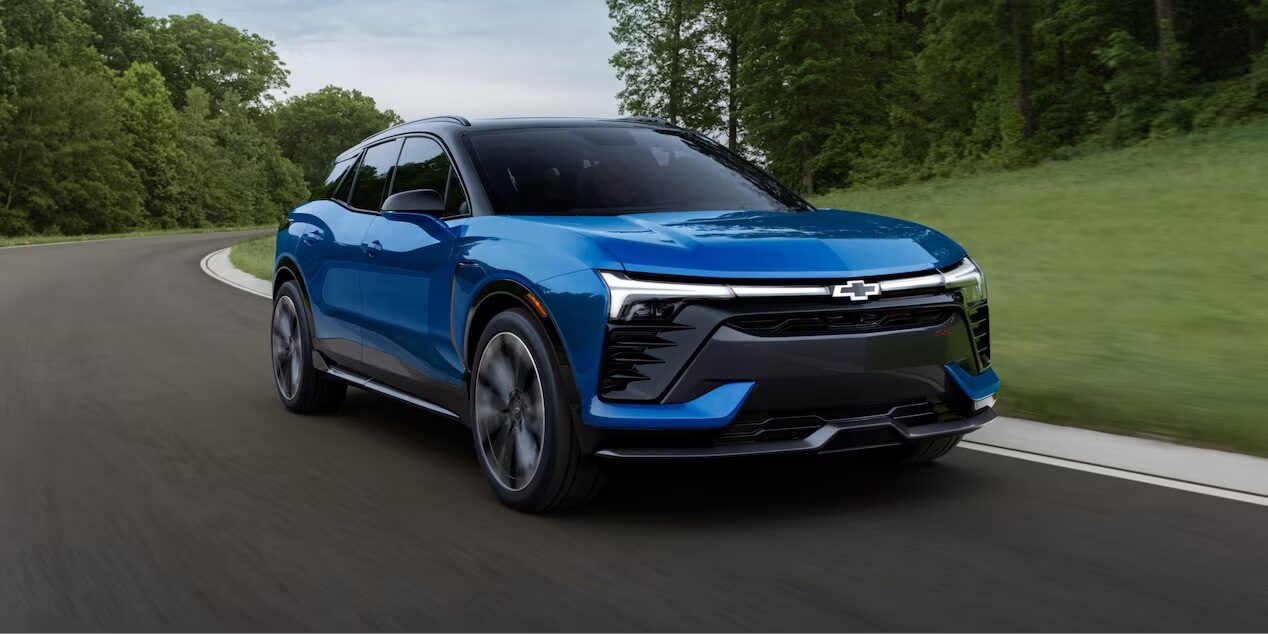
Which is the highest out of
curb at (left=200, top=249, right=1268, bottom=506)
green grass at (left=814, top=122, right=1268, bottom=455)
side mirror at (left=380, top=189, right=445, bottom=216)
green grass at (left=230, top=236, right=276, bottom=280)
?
side mirror at (left=380, top=189, right=445, bottom=216)

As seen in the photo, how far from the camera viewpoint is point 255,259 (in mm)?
27719

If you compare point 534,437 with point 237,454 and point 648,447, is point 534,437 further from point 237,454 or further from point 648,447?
point 237,454

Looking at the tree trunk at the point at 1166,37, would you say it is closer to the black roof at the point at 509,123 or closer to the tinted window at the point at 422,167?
the black roof at the point at 509,123

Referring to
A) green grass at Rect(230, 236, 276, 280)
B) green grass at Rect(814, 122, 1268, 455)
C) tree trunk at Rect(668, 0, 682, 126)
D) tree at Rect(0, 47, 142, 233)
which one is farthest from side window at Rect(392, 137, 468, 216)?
tree at Rect(0, 47, 142, 233)

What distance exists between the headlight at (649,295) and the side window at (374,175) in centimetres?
258

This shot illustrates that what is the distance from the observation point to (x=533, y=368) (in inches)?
201

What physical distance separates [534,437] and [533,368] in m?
0.26

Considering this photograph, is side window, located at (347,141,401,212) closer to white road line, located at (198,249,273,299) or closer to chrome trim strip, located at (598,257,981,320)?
chrome trim strip, located at (598,257,981,320)

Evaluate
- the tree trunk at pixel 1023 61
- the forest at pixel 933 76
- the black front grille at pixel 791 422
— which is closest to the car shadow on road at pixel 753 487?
the black front grille at pixel 791 422

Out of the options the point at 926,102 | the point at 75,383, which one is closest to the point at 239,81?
the point at 926,102

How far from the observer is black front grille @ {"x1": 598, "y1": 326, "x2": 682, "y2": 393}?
4.64 metres

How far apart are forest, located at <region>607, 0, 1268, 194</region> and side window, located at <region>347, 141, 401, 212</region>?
30.7 meters

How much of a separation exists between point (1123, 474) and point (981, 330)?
0.92 metres

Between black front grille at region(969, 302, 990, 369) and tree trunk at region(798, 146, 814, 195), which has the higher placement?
tree trunk at region(798, 146, 814, 195)
